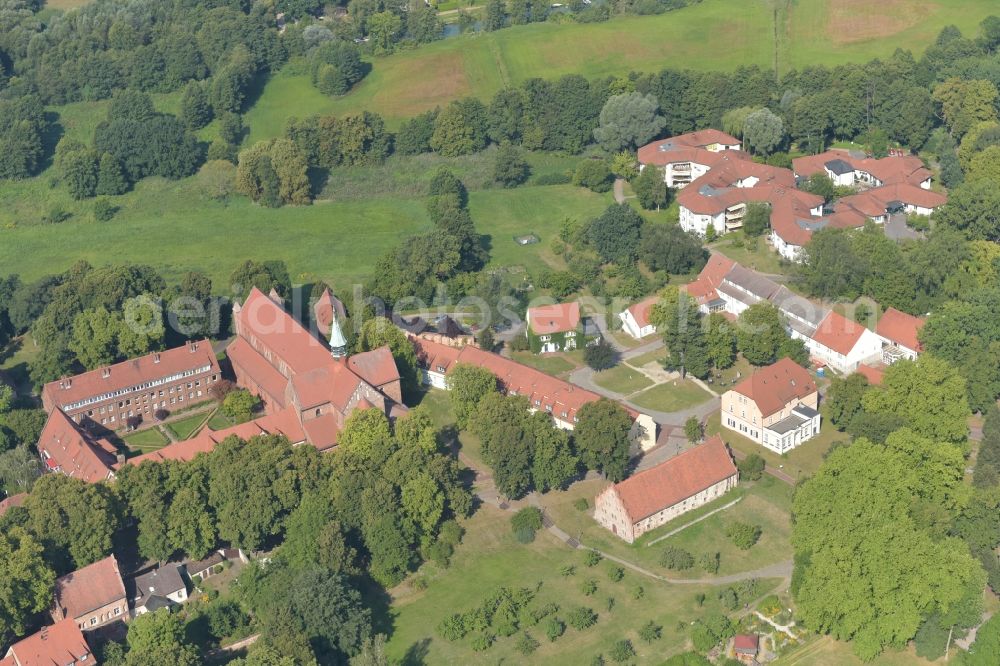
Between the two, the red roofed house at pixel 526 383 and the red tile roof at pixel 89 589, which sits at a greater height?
the red tile roof at pixel 89 589

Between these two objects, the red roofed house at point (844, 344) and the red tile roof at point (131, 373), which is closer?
the red tile roof at point (131, 373)

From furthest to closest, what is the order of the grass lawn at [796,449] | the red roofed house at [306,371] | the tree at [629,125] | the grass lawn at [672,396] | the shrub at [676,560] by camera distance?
the tree at [629,125] → the grass lawn at [672,396] → the red roofed house at [306,371] → the grass lawn at [796,449] → the shrub at [676,560]

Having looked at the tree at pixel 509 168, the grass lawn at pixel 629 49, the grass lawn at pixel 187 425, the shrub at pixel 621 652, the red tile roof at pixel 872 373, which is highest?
the shrub at pixel 621 652

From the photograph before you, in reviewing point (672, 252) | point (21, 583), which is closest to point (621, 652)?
point (21, 583)

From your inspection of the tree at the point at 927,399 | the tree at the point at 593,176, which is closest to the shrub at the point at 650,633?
the tree at the point at 927,399

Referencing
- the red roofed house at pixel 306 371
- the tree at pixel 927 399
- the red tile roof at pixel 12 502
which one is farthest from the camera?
the red roofed house at pixel 306 371

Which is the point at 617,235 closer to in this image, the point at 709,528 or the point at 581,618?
the point at 709,528

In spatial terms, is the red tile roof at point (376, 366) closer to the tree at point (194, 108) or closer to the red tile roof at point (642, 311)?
the red tile roof at point (642, 311)

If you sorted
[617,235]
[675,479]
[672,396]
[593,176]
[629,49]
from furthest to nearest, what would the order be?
[629,49] < [593,176] < [617,235] < [672,396] < [675,479]
